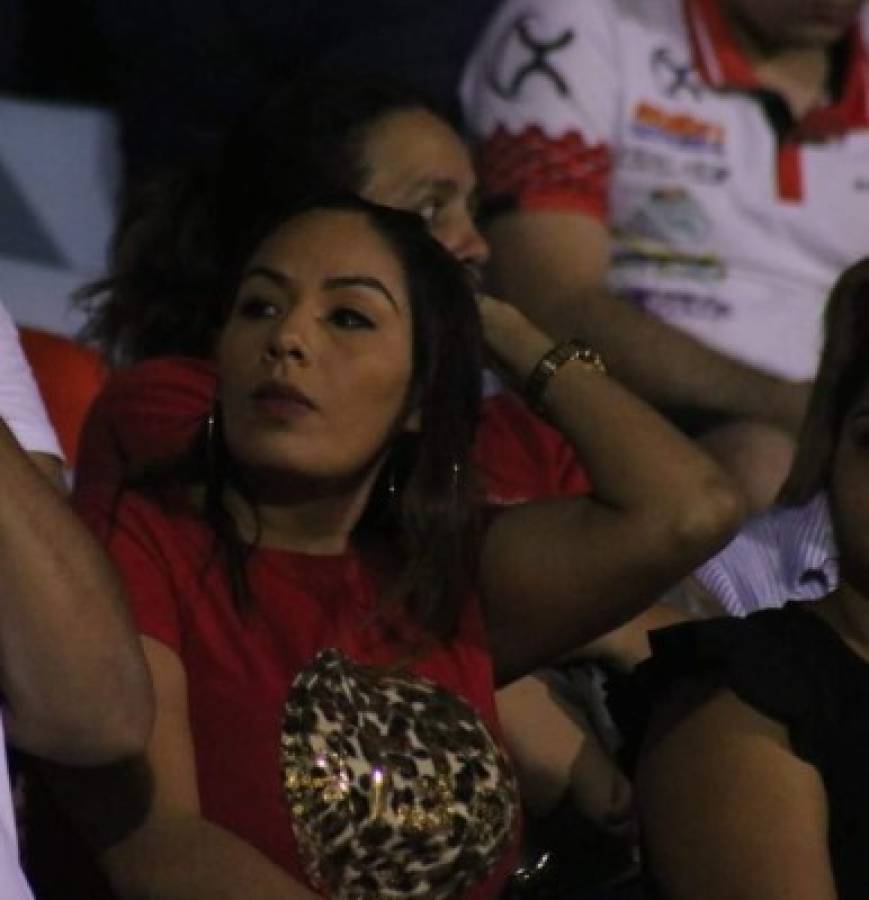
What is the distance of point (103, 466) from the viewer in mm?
3082

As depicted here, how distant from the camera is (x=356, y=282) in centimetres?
290

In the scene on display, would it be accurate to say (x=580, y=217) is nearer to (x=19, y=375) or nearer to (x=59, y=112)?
(x=59, y=112)

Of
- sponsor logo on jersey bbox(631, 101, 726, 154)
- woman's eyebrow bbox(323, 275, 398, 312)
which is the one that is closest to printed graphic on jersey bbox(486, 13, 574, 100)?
sponsor logo on jersey bbox(631, 101, 726, 154)

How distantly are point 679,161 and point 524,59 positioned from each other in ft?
0.84

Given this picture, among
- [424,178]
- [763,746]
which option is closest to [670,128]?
[424,178]

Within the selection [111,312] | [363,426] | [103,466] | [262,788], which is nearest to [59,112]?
[111,312]

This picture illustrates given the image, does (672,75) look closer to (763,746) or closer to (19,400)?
(19,400)

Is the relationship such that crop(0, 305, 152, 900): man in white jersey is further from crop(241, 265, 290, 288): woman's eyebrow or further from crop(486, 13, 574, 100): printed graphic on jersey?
crop(486, 13, 574, 100): printed graphic on jersey

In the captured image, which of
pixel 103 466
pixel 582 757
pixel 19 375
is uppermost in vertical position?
pixel 19 375

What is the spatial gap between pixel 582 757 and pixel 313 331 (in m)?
0.54

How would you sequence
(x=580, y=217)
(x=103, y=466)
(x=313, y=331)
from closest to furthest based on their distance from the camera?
1. (x=313, y=331)
2. (x=103, y=466)
3. (x=580, y=217)

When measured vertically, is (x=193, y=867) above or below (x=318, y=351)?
below

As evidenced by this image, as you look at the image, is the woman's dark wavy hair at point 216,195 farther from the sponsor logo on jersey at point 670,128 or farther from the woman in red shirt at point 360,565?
the sponsor logo on jersey at point 670,128

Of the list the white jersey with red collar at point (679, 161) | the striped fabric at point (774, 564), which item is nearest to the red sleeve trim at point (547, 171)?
the white jersey with red collar at point (679, 161)
